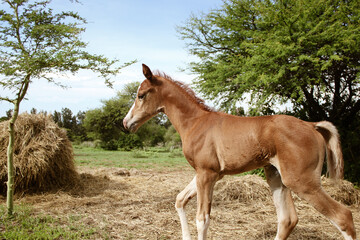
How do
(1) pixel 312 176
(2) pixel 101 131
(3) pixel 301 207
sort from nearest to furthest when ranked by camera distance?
(1) pixel 312 176
(3) pixel 301 207
(2) pixel 101 131

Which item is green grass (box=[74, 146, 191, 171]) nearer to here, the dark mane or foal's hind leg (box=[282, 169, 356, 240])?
the dark mane

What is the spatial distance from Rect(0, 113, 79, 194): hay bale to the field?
0.38 m

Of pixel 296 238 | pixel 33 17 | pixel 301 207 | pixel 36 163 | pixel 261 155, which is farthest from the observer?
pixel 36 163

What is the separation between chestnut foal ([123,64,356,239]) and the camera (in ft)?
9.77

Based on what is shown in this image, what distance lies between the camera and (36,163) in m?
6.41

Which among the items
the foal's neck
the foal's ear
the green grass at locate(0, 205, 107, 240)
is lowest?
the green grass at locate(0, 205, 107, 240)

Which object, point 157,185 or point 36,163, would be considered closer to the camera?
point 36,163

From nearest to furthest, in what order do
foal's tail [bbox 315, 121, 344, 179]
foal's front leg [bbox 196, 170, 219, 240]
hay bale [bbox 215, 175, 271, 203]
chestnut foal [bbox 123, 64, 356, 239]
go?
chestnut foal [bbox 123, 64, 356, 239] → foal's tail [bbox 315, 121, 344, 179] → foal's front leg [bbox 196, 170, 219, 240] → hay bale [bbox 215, 175, 271, 203]

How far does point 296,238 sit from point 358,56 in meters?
5.55

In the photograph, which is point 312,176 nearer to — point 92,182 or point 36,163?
point 36,163

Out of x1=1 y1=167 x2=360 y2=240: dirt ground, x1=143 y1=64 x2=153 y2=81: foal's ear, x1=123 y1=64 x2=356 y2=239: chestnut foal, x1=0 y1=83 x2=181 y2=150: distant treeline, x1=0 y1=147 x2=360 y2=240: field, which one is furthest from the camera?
x1=0 y1=83 x2=181 y2=150: distant treeline

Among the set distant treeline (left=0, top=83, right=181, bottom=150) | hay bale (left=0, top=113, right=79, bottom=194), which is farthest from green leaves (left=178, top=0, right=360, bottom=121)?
distant treeline (left=0, top=83, right=181, bottom=150)

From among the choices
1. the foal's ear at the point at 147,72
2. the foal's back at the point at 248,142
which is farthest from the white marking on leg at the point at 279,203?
the foal's ear at the point at 147,72

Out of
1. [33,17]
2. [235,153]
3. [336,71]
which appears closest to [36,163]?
[33,17]
